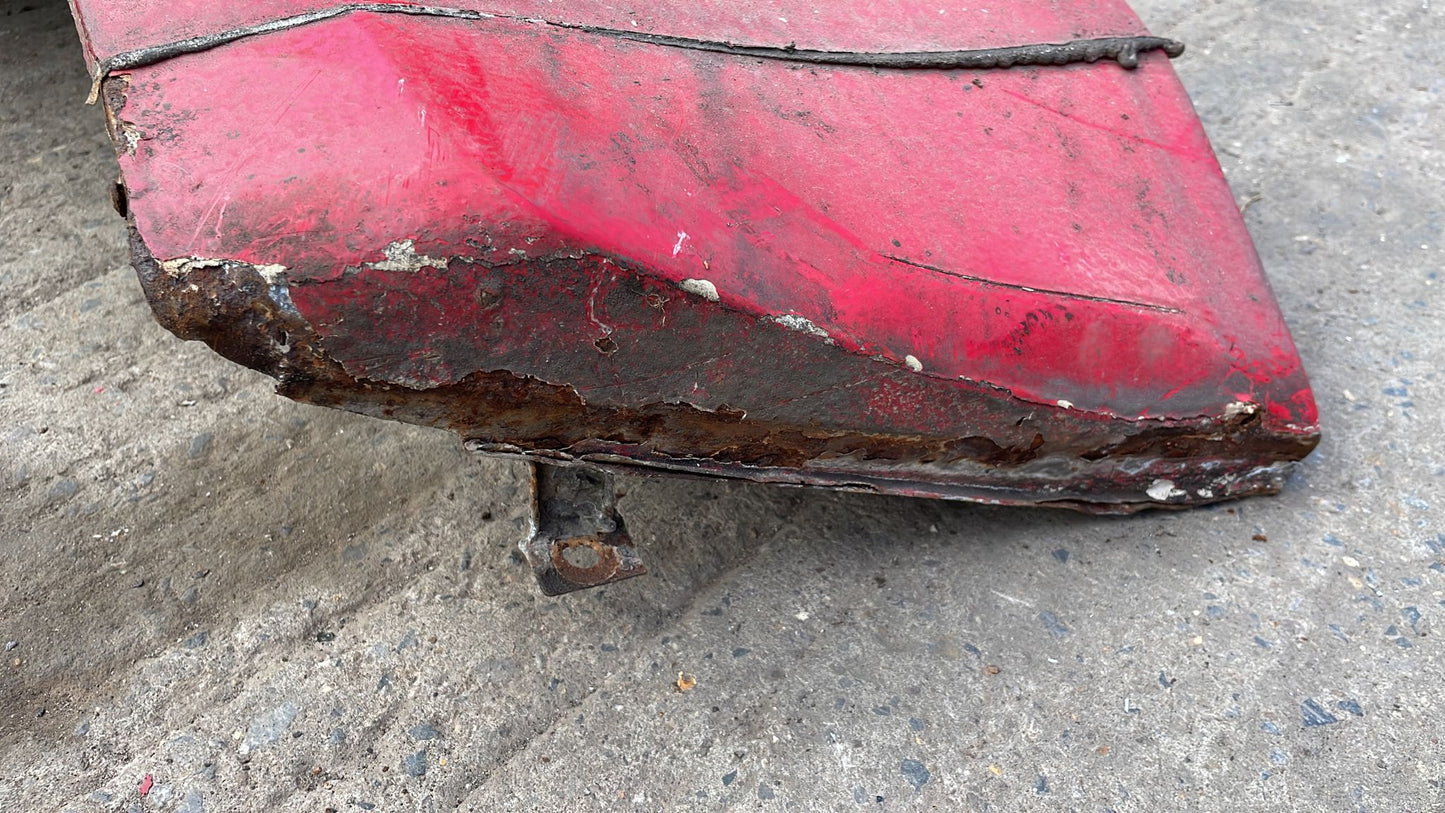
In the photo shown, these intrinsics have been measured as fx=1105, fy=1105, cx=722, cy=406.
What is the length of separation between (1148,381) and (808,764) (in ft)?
2.47

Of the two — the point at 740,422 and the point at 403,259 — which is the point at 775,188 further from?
the point at 403,259

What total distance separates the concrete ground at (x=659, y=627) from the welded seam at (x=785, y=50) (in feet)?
2.38

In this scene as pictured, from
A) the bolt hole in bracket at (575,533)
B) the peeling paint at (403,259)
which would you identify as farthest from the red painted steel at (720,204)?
the bolt hole in bracket at (575,533)

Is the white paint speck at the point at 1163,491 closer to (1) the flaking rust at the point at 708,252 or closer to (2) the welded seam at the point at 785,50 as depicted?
(1) the flaking rust at the point at 708,252

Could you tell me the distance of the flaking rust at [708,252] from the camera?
119 centimetres

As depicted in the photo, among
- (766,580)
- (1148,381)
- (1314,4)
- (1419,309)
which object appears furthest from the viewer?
(1314,4)

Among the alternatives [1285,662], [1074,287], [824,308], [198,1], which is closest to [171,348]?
[198,1]

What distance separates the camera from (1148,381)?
5.41ft

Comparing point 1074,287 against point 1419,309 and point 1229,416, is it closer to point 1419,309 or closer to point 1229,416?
point 1229,416

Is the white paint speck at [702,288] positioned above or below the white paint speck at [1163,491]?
above

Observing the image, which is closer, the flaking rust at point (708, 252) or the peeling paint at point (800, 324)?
the flaking rust at point (708, 252)

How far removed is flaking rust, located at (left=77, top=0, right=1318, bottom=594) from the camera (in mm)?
1194

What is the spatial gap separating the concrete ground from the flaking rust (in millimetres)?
209

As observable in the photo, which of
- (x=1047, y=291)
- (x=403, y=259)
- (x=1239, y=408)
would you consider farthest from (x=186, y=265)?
(x=1239, y=408)
